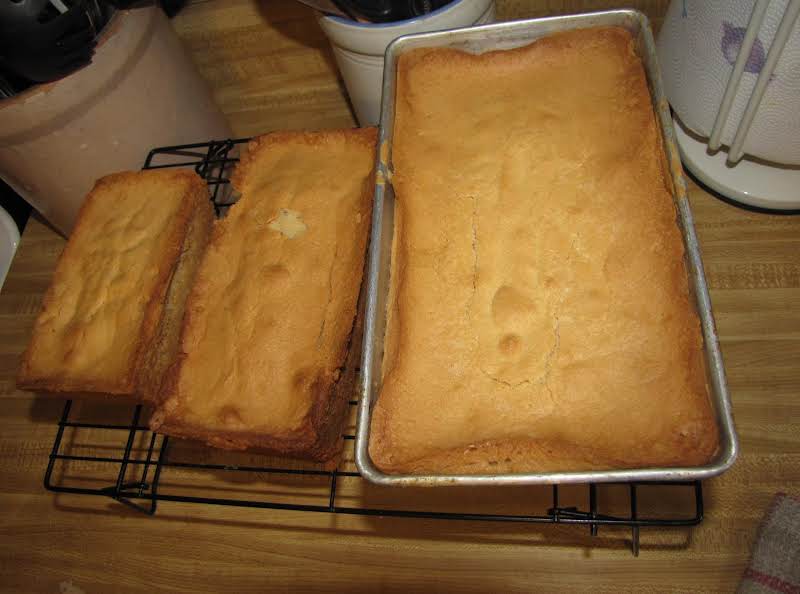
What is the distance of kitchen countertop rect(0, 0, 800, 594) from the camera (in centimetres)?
102

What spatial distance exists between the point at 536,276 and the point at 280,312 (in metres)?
0.44

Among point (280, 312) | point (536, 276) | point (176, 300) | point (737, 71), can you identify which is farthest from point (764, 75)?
point (176, 300)

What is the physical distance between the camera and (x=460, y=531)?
43.1 inches

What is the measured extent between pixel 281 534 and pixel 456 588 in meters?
0.36

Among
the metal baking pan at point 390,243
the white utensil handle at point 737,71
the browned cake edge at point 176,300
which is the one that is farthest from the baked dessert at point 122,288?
the white utensil handle at point 737,71

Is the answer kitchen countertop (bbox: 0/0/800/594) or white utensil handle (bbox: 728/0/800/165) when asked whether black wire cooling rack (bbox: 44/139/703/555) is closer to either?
kitchen countertop (bbox: 0/0/800/594)

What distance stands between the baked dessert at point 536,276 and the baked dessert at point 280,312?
0.16 metres

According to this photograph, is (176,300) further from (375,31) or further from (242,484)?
(375,31)

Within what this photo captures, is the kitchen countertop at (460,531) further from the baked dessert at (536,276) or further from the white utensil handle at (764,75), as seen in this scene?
the baked dessert at (536,276)

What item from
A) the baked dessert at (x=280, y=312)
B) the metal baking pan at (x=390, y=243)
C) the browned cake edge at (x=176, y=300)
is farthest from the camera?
the browned cake edge at (x=176, y=300)

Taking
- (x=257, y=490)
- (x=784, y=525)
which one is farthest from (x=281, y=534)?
(x=784, y=525)

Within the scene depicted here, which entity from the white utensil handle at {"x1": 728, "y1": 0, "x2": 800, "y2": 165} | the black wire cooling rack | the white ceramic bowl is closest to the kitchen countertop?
the black wire cooling rack

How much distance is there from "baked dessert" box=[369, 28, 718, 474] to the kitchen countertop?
1.39ft

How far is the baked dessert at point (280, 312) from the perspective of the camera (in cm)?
94
